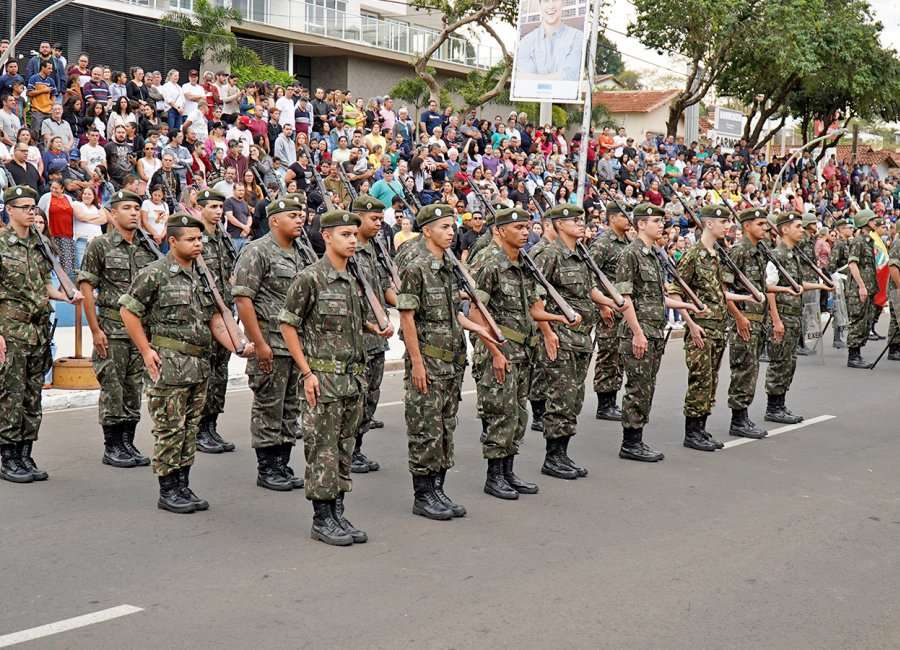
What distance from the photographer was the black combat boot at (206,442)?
9359 millimetres

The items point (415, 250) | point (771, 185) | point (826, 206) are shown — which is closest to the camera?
point (415, 250)

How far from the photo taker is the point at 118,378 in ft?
28.3

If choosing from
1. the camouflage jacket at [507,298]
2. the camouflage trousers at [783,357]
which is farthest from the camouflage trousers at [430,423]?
the camouflage trousers at [783,357]

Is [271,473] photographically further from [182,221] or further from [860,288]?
[860,288]

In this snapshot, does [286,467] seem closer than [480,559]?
No

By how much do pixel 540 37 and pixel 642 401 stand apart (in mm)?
10643

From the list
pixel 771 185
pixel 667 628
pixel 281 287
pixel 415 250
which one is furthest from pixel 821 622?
pixel 771 185

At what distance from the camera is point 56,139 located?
53.3ft

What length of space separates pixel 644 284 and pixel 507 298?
1812 millimetres

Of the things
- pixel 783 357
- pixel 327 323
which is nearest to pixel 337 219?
pixel 327 323

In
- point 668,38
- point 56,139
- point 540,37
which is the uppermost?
point 668,38

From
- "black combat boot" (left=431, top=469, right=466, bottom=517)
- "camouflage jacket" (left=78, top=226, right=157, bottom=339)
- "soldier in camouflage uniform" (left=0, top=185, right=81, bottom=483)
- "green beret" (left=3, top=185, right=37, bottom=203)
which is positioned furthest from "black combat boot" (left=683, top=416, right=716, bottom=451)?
"green beret" (left=3, top=185, right=37, bottom=203)

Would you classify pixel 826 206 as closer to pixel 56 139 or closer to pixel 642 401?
pixel 56 139

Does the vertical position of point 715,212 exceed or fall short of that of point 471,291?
it exceeds it
